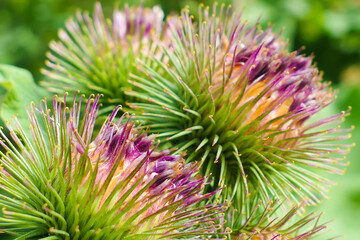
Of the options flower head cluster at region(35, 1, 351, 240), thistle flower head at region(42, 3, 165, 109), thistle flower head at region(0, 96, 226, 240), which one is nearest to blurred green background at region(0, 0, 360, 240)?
thistle flower head at region(42, 3, 165, 109)

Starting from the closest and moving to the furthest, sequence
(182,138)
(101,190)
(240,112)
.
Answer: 1. (101,190)
2. (240,112)
3. (182,138)

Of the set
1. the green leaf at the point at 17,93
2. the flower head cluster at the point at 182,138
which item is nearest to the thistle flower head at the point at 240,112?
the flower head cluster at the point at 182,138

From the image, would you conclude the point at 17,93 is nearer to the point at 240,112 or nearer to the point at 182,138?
the point at 182,138

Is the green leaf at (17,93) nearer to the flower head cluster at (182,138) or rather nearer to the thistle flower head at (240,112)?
the flower head cluster at (182,138)

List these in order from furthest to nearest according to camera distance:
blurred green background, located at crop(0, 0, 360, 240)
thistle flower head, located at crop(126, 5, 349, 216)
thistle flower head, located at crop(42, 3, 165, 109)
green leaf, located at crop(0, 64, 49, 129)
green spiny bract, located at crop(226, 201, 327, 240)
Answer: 1. blurred green background, located at crop(0, 0, 360, 240)
2. thistle flower head, located at crop(42, 3, 165, 109)
3. green leaf, located at crop(0, 64, 49, 129)
4. thistle flower head, located at crop(126, 5, 349, 216)
5. green spiny bract, located at crop(226, 201, 327, 240)

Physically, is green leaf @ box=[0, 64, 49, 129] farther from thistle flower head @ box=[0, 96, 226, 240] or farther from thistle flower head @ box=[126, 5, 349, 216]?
thistle flower head @ box=[126, 5, 349, 216]

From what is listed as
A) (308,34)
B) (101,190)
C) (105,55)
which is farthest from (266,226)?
(308,34)

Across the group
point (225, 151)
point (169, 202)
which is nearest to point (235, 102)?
point (225, 151)

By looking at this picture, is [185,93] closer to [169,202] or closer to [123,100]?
[123,100]
